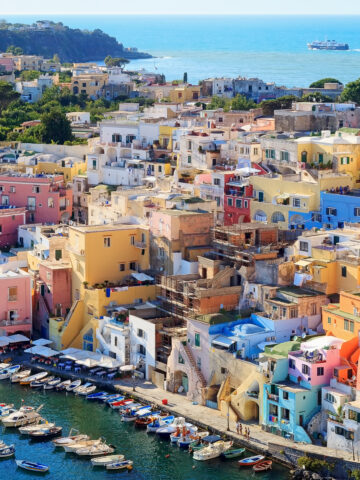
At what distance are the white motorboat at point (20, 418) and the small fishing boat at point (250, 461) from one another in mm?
6663

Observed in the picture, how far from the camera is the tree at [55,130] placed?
64.4 m

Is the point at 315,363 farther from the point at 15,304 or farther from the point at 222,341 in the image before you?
the point at 15,304

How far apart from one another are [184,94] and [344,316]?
4859cm

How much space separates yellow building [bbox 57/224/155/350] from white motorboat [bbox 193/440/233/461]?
29.4 ft

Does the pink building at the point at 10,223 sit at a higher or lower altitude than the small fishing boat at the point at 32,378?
higher

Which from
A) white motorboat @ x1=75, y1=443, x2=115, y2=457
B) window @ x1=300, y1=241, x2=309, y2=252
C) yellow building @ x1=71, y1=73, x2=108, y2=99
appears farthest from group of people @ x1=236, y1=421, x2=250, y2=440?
yellow building @ x1=71, y1=73, x2=108, y2=99

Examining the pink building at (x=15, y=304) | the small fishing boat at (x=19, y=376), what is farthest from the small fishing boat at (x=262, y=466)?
the pink building at (x=15, y=304)

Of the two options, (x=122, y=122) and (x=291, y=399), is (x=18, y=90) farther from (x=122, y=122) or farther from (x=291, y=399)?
(x=291, y=399)

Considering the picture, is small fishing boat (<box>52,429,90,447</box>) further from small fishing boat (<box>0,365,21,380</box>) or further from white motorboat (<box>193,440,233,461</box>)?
small fishing boat (<box>0,365,21,380</box>)

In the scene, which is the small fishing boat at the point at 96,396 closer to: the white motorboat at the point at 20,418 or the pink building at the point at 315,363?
the white motorboat at the point at 20,418

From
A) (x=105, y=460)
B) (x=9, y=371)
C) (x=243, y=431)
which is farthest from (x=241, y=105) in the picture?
(x=105, y=460)

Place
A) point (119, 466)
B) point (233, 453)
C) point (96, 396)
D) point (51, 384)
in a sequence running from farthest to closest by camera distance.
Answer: point (51, 384)
point (96, 396)
point (233, 453)
point (119, 466)

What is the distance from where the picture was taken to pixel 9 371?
39.8m

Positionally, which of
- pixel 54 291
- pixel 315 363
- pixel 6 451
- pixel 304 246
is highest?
pixel 304 246
